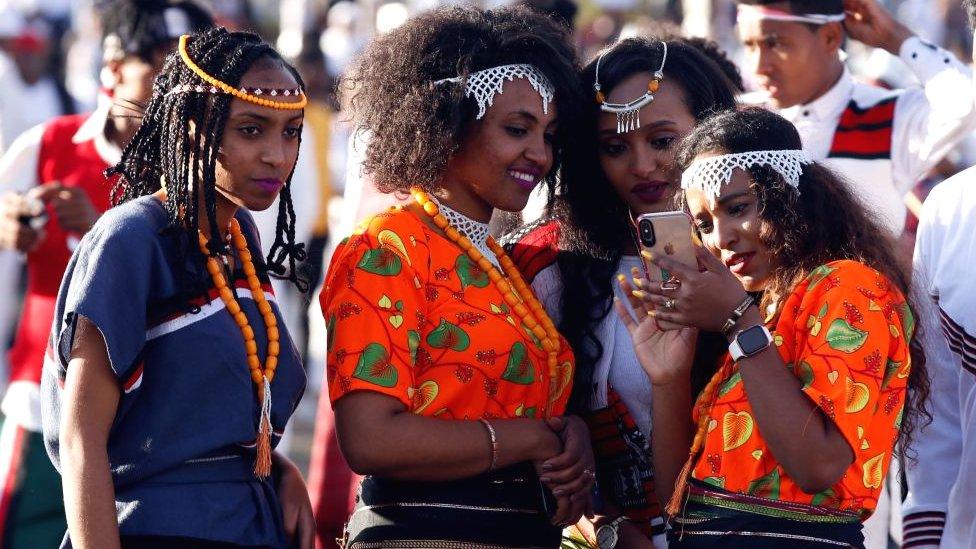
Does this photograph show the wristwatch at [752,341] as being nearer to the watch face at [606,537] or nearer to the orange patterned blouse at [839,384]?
the orange patterned blouse at [839,384]

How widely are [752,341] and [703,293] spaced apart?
0.15 metres

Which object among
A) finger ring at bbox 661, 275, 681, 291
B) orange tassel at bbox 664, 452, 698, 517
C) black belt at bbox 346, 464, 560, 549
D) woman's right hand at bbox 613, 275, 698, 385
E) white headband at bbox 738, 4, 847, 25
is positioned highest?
finger ring at bbox 661, 275, 681, 291

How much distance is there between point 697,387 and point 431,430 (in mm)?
788

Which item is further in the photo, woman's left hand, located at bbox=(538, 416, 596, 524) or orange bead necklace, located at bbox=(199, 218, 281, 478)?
woman's left hand, located at bbox=(538, 416, 596, 524)

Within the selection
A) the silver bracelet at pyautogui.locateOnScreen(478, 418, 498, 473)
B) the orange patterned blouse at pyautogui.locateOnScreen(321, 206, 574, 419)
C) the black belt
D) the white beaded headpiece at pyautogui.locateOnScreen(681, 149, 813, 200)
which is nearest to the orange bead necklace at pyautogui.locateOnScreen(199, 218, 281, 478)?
the orange patterned blouse at pyautogui.locateOnScreen(321, 206, 574, 419)

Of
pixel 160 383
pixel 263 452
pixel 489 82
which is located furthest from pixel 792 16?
pixel 160 383

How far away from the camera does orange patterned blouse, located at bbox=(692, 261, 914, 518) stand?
323 centimetres

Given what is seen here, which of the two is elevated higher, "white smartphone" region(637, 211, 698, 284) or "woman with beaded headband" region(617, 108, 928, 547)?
"white smartphone" region(637, 211, 698, 284)

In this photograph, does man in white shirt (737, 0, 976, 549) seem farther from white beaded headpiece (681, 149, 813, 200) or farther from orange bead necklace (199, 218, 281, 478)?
orange bead necklace (199, 218, 281, 478)

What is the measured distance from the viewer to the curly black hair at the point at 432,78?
12.4 ft

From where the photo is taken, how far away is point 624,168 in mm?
4180

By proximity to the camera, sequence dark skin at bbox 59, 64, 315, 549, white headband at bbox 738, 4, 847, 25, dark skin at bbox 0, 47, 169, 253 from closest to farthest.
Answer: dark skin at bbox 59, 64, 315, 549 < dark skin at bbox 0, 47, 169, 253 < white headband at bbox 738, 4, 847, 25

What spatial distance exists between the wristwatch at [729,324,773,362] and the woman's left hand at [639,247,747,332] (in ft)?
0.21

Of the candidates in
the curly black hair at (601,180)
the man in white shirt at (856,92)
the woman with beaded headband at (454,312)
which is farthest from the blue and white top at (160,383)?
the man in white shirt at (856,92)
